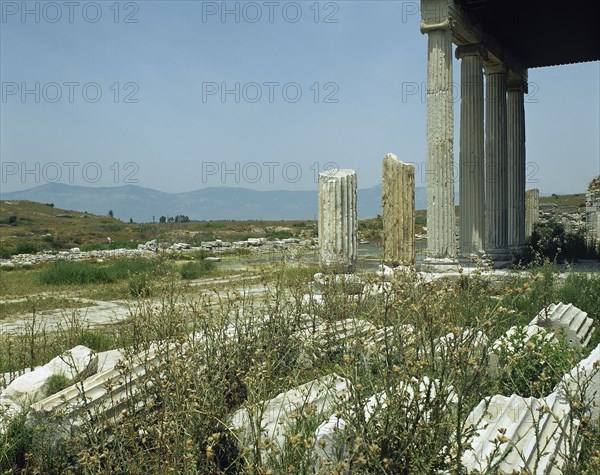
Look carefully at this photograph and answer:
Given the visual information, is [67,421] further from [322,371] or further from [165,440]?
[322,371]

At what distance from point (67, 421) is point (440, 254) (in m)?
9.84

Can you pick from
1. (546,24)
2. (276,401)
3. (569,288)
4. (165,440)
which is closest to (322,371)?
(276,401)

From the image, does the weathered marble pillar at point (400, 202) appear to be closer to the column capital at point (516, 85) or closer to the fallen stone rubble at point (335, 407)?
the fallen stone rubble at point (335, 407)

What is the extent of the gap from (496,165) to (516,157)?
2.50 m

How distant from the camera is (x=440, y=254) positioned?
41.7ft

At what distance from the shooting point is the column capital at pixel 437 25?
1257cm

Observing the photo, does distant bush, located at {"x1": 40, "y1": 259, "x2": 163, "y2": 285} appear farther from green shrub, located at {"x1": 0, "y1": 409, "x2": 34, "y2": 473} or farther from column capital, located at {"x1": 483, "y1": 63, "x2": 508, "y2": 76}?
green shrub, located at {"x1": 0, "y1": 409, "x2": 34, "y2": 473}

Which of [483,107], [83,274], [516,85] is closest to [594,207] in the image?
[516,85]

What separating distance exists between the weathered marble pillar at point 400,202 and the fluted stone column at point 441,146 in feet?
5.33

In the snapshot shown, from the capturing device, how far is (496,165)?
17.0 meters

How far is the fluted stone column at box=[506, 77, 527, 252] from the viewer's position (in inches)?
734

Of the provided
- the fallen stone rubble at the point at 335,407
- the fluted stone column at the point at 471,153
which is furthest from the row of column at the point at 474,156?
the fallen stone rubble at the point at 335,407

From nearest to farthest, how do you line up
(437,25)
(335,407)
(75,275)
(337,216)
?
(335,407)
(337,216)
(437,25)
(75,275)

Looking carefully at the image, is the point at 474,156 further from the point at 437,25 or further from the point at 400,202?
the point at 400,202
